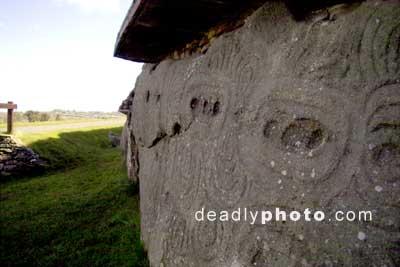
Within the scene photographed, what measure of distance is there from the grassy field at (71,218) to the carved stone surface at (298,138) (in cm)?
209

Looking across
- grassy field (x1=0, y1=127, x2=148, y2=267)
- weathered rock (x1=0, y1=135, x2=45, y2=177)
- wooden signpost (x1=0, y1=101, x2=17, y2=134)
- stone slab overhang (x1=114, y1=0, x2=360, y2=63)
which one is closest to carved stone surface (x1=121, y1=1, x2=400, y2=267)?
stone slab overhang (x1=114, y1=0, x2=360, y2=63)

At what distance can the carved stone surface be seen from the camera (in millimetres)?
1739

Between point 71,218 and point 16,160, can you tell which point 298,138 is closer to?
point 71,218

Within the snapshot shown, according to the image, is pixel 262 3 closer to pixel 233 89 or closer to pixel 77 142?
pixel 233 89

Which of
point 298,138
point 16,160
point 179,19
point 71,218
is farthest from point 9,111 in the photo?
point 298,138

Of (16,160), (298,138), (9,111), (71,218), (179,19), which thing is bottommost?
(71,218)

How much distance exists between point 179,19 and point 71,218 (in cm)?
462

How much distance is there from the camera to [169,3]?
7.81 feet

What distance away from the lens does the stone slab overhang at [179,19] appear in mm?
2324

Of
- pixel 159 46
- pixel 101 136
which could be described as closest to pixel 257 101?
pixel 159 46

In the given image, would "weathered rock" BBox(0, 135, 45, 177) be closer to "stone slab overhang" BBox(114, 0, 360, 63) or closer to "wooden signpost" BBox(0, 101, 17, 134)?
"wooden signpost" BBox(0, 101, 17, 134)

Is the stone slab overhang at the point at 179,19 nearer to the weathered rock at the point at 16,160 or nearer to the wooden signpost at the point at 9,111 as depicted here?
the weathered rock at the point at 16,160

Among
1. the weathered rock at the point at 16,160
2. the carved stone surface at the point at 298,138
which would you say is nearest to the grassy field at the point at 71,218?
the weathered rock at the point at 16,160

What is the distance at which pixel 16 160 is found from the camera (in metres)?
10.4
